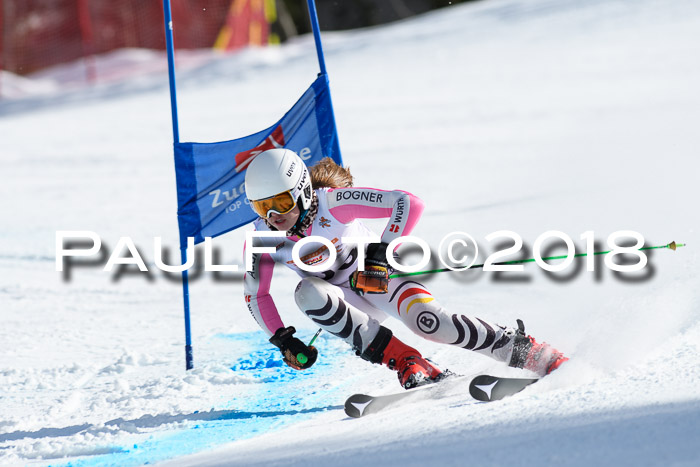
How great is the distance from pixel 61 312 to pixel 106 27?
14.2m

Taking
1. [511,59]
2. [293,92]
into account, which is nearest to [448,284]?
[293,92]

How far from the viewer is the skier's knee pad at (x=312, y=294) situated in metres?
3.50

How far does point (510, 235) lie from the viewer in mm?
6828

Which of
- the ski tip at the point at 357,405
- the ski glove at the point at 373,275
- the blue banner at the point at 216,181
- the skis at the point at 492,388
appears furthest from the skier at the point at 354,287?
the blue banner at the point at 216,181

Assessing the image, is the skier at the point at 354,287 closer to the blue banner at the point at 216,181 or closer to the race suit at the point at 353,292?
the race suit at the point at 353,292

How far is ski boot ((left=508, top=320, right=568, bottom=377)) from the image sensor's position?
3.54 metres

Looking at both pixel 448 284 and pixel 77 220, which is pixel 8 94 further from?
pixel 448 284

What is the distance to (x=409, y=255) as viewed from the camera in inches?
260

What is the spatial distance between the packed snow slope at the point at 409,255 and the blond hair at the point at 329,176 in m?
0.98

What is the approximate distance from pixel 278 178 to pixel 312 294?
0.50m

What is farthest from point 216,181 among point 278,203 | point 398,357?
point 398,357

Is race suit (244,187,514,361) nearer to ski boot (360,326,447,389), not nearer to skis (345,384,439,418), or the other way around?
ski boot (360,326,447,389)

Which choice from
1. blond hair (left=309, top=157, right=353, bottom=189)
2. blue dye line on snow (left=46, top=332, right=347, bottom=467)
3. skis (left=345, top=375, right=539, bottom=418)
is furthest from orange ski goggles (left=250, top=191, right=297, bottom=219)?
blue dye line on snow (left=46, top=332, right=347, bottom=467)

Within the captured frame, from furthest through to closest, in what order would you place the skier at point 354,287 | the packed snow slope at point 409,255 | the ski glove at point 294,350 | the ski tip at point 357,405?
1. the ski glove at point 294,350
2. the skier at point 354,287
3. the ski tip at point 357,405
4. the packed snow slope at point 409,255
